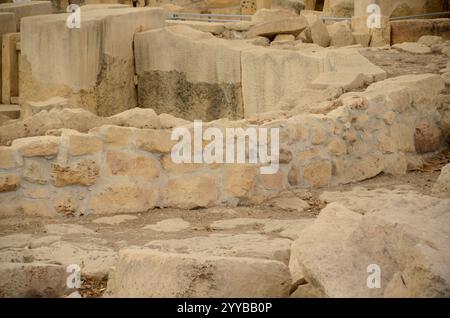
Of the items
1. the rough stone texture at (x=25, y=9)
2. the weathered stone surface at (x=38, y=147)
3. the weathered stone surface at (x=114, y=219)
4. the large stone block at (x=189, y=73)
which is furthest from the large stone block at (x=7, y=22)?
the weathered stone surface at (x=114, y=219)

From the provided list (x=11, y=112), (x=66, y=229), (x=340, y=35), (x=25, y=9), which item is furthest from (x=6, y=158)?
(x=340, y=35)

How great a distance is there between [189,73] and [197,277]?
5.82m

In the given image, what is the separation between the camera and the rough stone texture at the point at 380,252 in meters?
2.78

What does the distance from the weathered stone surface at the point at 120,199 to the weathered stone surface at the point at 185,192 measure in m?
0.13

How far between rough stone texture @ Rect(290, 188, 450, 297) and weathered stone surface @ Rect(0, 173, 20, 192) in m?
2.14

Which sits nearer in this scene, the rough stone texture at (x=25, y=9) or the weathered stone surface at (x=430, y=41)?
the weathered stone surface at (x=430, y=41)

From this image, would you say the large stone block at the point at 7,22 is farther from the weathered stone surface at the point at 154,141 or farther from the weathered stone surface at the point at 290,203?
the weathered stone surface at the point at 290,203

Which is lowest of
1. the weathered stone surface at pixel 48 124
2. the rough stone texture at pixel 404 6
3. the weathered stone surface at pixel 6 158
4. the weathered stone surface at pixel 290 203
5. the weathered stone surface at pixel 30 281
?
the weathered stone surface at pixel 290 203

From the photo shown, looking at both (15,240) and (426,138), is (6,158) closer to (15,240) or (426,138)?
(15,240)

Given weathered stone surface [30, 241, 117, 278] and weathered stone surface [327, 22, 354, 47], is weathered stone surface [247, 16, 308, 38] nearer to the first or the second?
weathered stone surface [327, 22, 354, 47]

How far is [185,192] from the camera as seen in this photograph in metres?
5.02

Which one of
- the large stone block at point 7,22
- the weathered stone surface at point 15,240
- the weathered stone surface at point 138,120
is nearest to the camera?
the weathered stone surface at point 15,240
